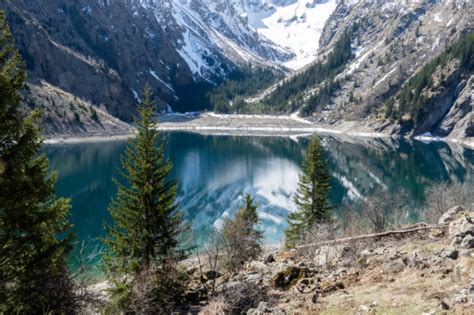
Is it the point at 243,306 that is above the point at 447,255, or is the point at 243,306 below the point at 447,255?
below

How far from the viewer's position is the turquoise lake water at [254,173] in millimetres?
69688

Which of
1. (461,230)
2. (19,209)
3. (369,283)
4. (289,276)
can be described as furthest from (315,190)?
(19,209)

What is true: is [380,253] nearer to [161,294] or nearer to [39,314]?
[161,294]

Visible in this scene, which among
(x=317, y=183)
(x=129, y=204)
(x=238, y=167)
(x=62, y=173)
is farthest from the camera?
(x=238, y=167)

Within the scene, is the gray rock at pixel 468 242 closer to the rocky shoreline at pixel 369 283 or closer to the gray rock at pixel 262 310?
the rocky shoreline at pixel 369 283

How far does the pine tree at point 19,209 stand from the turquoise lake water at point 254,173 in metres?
30.0

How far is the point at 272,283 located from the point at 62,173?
90.6 meters

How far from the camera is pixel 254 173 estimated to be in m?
104

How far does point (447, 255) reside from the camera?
14914 millimetres

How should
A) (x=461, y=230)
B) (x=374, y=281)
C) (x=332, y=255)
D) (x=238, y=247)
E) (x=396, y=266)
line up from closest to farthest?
(x=374, y=281), (x=396, y=266), (x=461, y=230), (x=332, y=255), (x=238, y=247)

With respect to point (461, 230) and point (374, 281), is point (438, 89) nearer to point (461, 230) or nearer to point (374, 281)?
point (461, 230)

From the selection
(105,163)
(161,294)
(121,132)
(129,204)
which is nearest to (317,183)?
(129,204)

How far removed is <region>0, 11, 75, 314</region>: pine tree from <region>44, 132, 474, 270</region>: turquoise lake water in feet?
98.4

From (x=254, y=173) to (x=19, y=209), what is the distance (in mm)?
→ 89179
